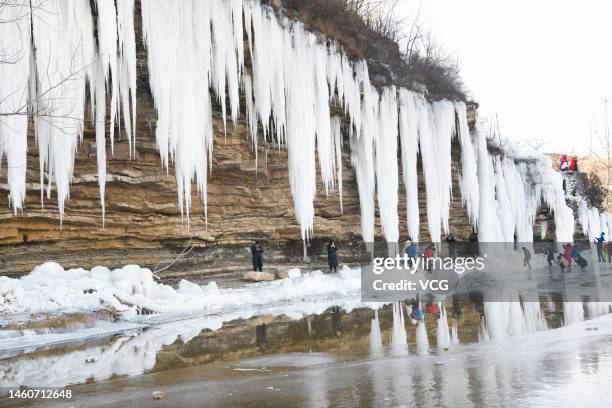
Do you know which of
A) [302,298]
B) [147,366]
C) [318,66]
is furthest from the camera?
[318,66]

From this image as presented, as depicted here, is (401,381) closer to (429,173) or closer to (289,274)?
(289,274)

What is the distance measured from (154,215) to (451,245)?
43.4 ft

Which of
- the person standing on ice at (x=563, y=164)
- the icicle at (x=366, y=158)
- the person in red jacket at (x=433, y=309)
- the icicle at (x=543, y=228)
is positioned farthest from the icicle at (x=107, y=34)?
the person standing on ice at (x=563, y=164)

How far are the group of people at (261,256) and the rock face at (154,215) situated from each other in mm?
416

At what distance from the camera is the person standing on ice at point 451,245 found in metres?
23.3

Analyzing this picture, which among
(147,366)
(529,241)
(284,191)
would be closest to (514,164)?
(529,241)

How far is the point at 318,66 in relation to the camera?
15961 millimetres

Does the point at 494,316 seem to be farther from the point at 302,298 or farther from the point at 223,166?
the point at 223,166

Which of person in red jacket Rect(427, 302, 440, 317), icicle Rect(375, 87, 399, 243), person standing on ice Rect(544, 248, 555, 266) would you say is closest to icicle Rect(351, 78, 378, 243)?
icicle Rect(375, 87, 399, 243)

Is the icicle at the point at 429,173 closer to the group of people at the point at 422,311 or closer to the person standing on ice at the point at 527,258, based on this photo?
the group of people at the point at 422,311

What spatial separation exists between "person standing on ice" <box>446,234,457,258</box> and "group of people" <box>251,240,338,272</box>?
6.60 m

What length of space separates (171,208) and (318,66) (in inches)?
205

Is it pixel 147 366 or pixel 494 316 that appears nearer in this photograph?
pixel 147 366

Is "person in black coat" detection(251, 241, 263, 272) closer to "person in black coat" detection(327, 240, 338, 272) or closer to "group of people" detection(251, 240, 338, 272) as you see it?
"group of people" detection(251, 240, 338, 272)
